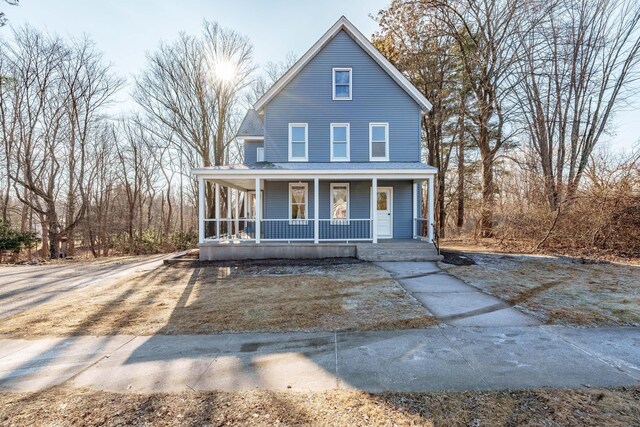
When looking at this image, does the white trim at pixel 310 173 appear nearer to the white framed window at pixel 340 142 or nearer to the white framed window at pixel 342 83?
the white framed window at pixel 340 142

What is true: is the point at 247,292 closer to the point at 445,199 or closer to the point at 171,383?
the point at 171,383

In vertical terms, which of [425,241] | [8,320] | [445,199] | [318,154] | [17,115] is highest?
[17,115]

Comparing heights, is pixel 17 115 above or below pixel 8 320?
above

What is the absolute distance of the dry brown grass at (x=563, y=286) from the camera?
5.29m

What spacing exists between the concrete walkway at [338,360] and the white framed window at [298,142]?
1013cm

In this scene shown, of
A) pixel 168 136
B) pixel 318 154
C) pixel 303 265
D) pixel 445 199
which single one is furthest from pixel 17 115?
pixel 445 199

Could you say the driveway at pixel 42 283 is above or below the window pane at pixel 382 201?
below

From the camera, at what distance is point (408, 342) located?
420 centimetres

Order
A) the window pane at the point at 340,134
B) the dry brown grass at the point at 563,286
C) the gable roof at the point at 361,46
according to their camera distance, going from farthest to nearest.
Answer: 1. the window pane at the point at 340,134
2. the gable roof at the point at 361,46
3. the dry brown grass at the point at 563,286

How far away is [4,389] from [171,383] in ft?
5.68

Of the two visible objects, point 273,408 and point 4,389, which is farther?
point 4,389

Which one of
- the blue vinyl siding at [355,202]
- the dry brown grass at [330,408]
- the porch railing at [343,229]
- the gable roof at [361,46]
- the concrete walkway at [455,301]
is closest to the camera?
the dry brown grass at [330,408]

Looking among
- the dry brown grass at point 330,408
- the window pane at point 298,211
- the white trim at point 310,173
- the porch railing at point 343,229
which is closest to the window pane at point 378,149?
the white trim at point 310,173

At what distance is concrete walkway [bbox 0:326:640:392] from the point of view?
3.19 m
